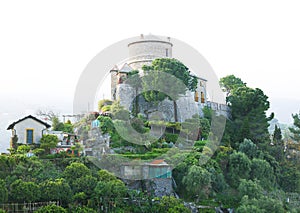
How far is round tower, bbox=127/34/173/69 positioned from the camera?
3672 centimetres

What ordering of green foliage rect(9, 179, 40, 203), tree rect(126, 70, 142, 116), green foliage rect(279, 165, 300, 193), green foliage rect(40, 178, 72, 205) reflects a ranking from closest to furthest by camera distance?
green foliage rect(9, 179, 40, 203) → green foliage rect(40, 178, 72, 205) → green foliage rect(279, 165, 300, 193) → tree rect(126, 70, 142, 116)

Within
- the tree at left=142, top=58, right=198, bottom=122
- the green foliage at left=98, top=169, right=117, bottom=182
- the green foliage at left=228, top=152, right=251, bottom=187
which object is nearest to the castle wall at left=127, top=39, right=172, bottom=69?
the tree at left=142, top=58, right=198, bottom=122

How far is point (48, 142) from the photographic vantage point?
2509 centimetres

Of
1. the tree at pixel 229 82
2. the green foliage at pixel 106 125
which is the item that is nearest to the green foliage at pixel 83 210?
the green foliage at pixel 106 125

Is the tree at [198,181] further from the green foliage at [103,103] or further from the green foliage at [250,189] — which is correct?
the green foliage at [103,103]

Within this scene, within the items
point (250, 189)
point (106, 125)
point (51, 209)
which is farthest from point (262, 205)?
point (106, 125)

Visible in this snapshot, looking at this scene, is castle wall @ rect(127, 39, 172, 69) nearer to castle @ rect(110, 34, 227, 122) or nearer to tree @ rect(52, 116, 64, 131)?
castle @ rect(110, 34, 227, 122)

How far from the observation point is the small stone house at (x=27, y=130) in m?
Result: 26.3

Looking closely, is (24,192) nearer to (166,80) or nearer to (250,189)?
(250,189)

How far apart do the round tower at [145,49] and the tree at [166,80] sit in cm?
417

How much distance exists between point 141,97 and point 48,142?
33.0 feet

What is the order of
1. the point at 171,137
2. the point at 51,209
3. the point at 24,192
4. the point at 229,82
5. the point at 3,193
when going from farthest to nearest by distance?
1. the point at 229,82
2. the point at 171,137
3. the point at 24,192
4. the point at 3,193
5. the point at 51,209

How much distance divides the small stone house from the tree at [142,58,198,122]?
8.82m

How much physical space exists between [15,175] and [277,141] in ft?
65.4
